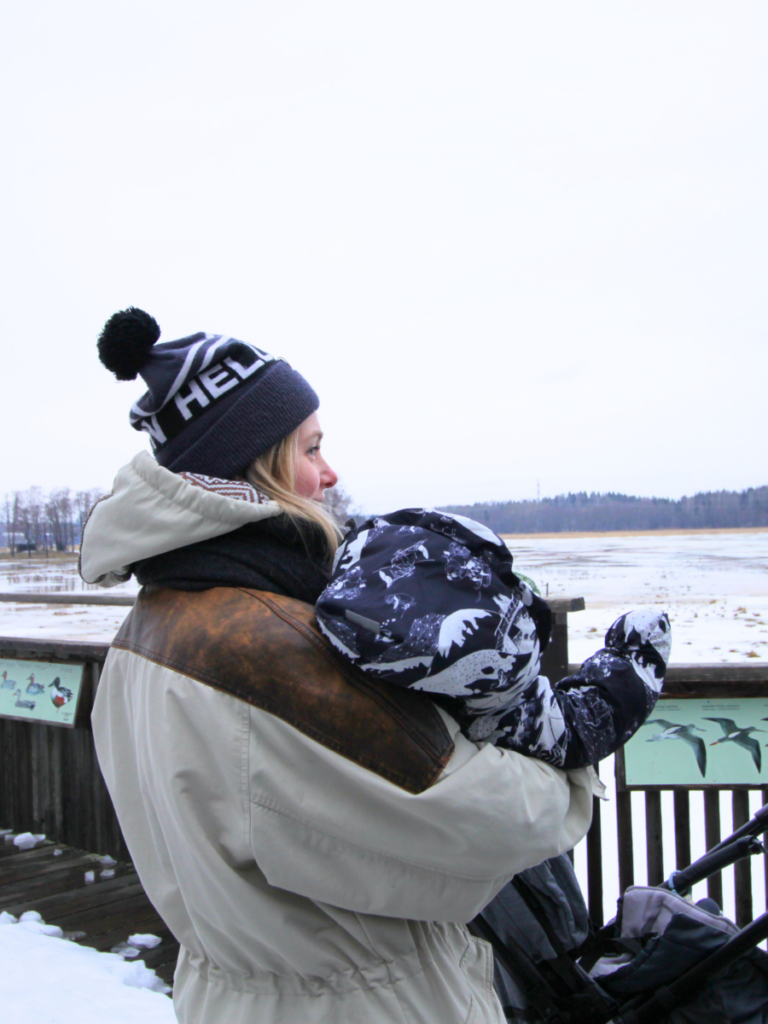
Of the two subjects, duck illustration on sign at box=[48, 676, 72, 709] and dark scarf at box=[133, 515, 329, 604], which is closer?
dark scarf at box=[133, 515, 329, 604]

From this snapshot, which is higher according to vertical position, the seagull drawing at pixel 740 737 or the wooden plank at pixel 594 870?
the seagull drawing at pixel 740 737

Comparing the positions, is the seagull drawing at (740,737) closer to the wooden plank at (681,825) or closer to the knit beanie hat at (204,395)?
the wooden plank at (681,825)

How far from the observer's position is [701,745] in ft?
8.21

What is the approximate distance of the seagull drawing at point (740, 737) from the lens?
248 cm

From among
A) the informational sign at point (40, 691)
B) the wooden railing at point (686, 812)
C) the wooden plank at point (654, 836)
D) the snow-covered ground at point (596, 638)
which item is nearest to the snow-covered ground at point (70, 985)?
the snow-covered ground at point (596, 638)

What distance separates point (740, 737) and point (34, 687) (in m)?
3.47

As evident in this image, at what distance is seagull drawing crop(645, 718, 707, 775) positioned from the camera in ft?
8.18

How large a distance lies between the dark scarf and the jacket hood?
0.07 feet

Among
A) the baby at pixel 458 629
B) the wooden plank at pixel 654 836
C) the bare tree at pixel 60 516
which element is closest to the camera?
the baby at pixel 458 629

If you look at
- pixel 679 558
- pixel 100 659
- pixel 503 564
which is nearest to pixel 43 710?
pixel 100 659

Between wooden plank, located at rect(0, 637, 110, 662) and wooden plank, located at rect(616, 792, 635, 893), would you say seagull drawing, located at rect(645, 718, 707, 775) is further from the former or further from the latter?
wooden plank, located at rect(0, 637, 110, 662)

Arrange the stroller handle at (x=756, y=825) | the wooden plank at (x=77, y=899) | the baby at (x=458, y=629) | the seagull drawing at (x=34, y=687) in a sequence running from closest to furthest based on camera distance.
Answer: the baby at (x=458, y=629) → the stroller handle at (x=756, y=825) → the wooden plank at (x=77, y=899) → the seagull drawing at (x=34, y=687)

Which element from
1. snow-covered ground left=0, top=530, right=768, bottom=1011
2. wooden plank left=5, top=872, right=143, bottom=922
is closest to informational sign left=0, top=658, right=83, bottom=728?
wooden plank left=5, top=872, right=143, bottom=922

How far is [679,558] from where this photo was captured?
46.2 m
